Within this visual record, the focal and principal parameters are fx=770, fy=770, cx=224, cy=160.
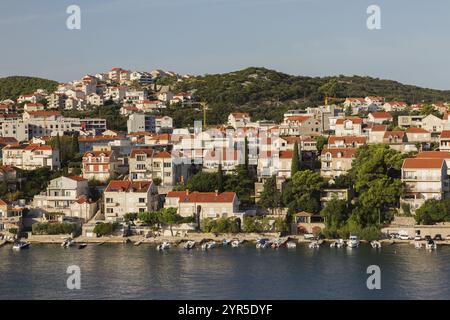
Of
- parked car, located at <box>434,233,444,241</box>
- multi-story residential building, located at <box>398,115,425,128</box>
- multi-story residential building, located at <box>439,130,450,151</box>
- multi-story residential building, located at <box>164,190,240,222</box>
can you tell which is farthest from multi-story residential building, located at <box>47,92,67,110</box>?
parked car, located at <box>434,233,444,241</box>

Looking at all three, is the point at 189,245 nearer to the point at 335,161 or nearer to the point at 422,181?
the point at 335,161

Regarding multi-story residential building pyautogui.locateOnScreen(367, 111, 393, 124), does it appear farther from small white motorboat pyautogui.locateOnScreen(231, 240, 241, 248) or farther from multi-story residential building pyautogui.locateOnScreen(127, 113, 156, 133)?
small white motorboat pyautogui.locateOnScreen(231, 240, 241, 248)

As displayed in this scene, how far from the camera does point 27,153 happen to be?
85.4 feet

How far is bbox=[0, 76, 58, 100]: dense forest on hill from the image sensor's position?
164 ft

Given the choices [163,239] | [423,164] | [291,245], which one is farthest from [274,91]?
[291,245]

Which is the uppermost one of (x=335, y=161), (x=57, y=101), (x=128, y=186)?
(x=57, y=101)

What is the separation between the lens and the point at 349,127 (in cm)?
2731

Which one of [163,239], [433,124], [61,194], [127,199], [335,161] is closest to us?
[163,239]

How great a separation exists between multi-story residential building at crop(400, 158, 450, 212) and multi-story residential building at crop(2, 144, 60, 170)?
1167 cm

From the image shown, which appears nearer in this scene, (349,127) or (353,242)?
(353,242)

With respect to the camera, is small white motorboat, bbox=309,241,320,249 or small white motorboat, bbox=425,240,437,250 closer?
small white motorboat, bbox=425,240,437,250

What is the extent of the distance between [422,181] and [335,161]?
325cm
